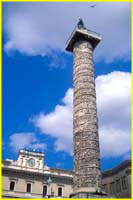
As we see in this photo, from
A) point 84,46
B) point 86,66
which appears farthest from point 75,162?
point 84,46

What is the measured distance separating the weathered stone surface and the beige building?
28.8 feet

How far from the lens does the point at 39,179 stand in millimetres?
19422

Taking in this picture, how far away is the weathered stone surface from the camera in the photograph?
30.0 ft

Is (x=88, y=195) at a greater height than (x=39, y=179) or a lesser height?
lesser

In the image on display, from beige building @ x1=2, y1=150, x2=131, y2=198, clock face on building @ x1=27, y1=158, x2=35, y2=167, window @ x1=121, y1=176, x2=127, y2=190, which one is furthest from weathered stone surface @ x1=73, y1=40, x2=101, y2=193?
clock face on building @ x1=27, y1=158, x2=35, y2=167

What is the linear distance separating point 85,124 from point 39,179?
36.8 feet

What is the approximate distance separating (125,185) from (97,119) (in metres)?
9.31

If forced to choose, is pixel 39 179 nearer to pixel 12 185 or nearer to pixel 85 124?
pixel 12 185

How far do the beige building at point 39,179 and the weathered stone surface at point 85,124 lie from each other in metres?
8.79

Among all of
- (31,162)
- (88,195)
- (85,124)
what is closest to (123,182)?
(31,162)

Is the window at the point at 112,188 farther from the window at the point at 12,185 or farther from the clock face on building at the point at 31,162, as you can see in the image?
the window at the point at 12,185

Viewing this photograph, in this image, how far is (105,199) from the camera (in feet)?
27.1

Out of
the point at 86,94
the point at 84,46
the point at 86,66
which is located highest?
the point at 84,46

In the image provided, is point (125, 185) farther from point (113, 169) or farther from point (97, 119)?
point (97, 119)
